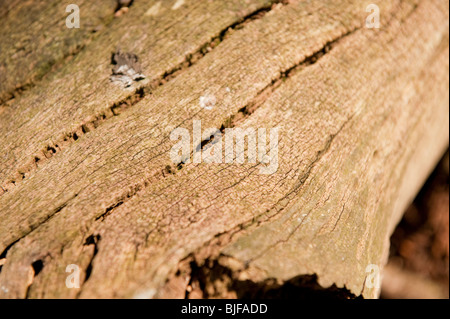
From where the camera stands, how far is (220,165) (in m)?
1.24

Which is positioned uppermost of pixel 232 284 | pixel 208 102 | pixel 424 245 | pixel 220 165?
pixel 208 102

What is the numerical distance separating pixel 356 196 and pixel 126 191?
34.8 inches

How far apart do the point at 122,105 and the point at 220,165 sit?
471 millimetres

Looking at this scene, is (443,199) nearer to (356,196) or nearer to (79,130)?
(356,196)

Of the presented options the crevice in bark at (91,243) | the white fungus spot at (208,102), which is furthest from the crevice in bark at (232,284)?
the white fungus spot at (208,102)

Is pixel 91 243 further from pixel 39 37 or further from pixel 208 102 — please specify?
pixel 39 37

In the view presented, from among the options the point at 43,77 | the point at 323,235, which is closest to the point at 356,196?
the point at 323,235

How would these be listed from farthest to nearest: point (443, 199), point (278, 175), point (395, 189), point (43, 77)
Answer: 1. point (443, 199)
2. point (395, 189)
3. point (43, 77)
4. point (278, 175)

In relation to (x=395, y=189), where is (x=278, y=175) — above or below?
above

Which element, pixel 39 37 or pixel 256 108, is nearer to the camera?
pixel 256 108

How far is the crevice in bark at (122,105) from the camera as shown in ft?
4.16

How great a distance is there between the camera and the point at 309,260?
3.59 feet

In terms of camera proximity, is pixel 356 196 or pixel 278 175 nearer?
pixel 278 175

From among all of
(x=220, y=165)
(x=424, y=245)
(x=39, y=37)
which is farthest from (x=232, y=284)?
(x=424, y=245)
